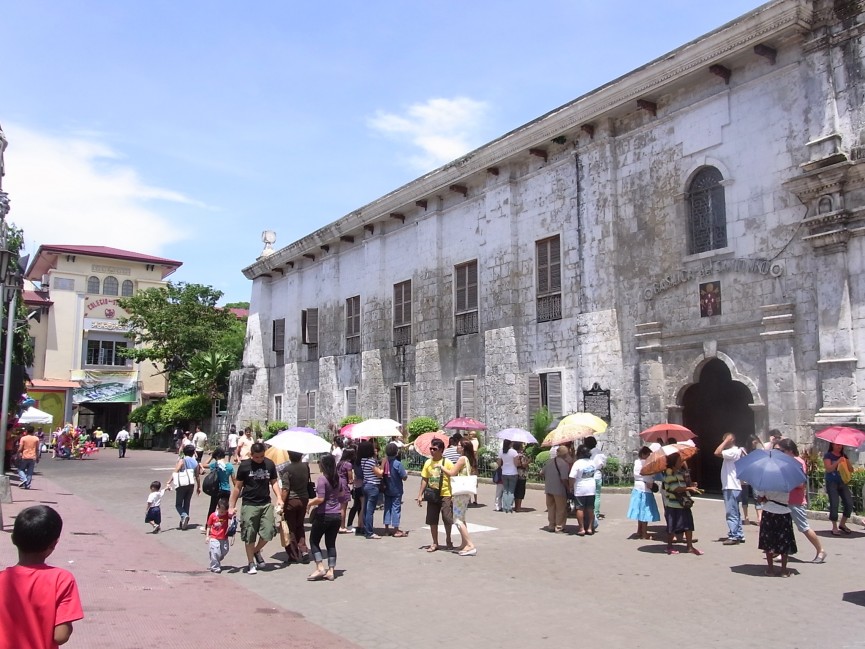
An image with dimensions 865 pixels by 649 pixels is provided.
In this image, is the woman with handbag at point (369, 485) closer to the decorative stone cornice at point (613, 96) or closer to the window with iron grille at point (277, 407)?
the decorative stone cornice at point (613, 96)

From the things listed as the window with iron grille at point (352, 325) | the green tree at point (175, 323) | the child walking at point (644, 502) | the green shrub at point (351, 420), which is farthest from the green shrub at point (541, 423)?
the green tree at point (175, 323)

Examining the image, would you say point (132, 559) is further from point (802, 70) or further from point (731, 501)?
point (802, 70)

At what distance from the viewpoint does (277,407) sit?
112 ft

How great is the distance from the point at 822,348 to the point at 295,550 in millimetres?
10190

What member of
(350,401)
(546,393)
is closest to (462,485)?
(546,393)

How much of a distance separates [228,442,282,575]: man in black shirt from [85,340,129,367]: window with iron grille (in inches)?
1739

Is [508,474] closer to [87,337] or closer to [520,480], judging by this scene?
[520,480]

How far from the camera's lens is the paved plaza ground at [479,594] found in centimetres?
664

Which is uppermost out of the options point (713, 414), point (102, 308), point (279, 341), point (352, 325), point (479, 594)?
point (102, 308)

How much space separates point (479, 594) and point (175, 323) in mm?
37512

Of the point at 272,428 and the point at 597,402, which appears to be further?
the point at 272,428

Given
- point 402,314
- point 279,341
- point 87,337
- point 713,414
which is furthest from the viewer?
point 87,337

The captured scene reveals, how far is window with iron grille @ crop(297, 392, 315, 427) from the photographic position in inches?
1224

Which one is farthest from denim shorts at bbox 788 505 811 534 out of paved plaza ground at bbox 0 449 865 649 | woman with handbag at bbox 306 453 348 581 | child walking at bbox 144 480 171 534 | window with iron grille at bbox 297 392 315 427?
window with iron grille at bbox 297 392 315 427
